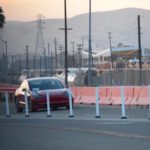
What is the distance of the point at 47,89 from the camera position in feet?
96.9

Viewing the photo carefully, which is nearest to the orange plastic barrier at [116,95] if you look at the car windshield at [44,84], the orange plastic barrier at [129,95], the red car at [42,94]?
the orange plastic barrier at [129,95]

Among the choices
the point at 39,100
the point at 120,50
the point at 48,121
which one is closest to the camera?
the point at 48,121

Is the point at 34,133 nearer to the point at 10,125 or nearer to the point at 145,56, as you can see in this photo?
the point at 10,125

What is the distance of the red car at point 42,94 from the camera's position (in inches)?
1141

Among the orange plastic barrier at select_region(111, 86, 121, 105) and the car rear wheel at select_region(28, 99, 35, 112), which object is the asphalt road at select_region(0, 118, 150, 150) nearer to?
the car rear wheel at select_region(28, 99, 35, 112)

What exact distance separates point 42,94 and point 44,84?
962 mm

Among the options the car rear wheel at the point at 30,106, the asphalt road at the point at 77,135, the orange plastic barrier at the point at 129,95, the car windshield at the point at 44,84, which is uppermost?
the car windshield at the point at 44,84

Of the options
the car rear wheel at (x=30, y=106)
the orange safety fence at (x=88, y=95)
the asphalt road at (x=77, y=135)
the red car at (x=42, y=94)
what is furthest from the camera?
the orange safety fence at (x=88, y=95)

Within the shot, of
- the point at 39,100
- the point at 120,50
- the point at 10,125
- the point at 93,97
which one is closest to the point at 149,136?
the point at 10,125

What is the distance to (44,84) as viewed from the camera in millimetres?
30000

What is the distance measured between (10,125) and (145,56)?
5962 inches

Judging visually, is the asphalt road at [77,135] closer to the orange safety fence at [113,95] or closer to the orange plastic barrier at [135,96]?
the orange safety fence at [113,95]

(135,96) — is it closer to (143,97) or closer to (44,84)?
(143,97)

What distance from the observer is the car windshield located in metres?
29.8
